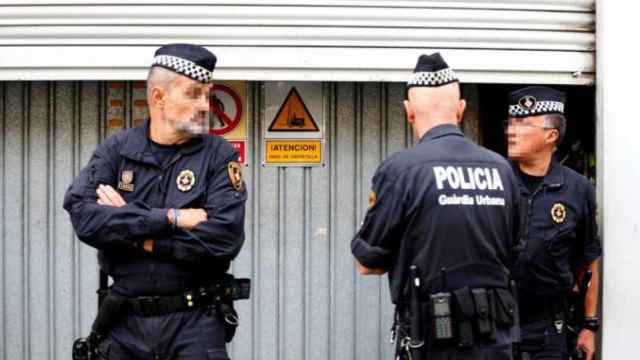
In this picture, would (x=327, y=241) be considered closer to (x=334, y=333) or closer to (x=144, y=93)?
(x=334, y=333)

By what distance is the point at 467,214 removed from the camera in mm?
3436

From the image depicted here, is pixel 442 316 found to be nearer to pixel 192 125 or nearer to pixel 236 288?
pixel 236 288

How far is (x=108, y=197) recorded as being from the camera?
3682 millimetres

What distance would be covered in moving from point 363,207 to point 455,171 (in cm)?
153

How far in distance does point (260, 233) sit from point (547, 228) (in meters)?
→ 1.59

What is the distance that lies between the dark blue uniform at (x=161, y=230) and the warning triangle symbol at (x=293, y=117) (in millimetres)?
1101

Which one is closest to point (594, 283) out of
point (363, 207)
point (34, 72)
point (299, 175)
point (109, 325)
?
point (363, 207)

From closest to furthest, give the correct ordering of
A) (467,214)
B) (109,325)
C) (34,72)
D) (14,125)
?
(467,214) → (109,325) → (34,72) → (14,125)

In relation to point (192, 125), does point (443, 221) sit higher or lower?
lower

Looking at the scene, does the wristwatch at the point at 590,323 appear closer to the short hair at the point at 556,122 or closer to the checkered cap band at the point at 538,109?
the short hair at the point at 556,122

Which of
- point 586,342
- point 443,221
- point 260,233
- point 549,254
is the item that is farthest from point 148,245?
point 586,342

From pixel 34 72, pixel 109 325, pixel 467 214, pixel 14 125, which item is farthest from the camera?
pixel 14 125

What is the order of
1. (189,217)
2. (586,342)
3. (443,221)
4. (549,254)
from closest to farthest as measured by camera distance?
(443,221), (189,217), (549,254), (586,342)

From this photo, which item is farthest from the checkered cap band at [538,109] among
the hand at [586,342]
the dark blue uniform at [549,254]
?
the hand at [586,342]
